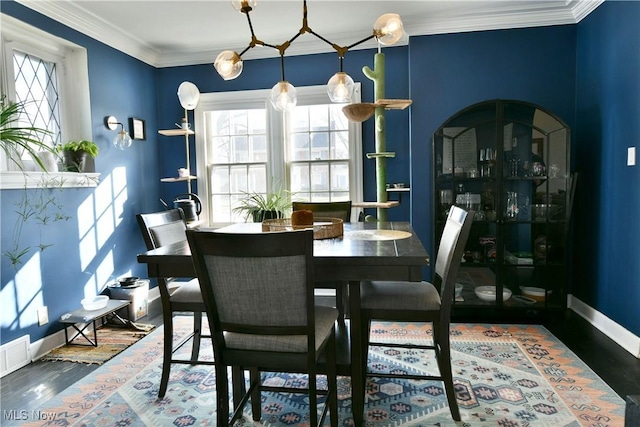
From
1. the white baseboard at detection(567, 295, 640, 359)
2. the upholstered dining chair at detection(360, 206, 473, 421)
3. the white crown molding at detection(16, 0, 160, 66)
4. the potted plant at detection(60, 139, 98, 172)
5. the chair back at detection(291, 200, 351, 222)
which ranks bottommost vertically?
the white baseboard at detection(567, 295, 640, 359)

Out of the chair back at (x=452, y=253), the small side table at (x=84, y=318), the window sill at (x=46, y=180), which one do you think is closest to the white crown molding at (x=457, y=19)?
the window sill at (x=46, y=180)

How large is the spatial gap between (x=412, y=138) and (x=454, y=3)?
1.08 meters

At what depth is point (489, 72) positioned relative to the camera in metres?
3.42

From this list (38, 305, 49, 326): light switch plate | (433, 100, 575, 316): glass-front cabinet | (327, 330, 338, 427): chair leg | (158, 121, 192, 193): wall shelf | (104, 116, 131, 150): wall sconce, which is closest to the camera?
(327, 330, 338, 427): chair leg

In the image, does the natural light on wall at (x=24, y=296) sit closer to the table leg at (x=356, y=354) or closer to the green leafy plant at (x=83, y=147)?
the green leafy plant at (x=83, y=147)

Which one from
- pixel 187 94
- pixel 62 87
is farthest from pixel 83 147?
pixel 187 94

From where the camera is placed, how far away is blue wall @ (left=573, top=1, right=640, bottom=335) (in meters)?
2.60

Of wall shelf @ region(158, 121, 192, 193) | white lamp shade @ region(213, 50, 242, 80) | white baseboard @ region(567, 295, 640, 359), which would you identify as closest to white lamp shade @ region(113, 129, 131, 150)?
wall shelf @ region(158, 121, 192, 193)

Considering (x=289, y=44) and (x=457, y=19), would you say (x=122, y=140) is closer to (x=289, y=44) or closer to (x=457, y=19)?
(x=289, y=44)

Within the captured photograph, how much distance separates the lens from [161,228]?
2.34 metres

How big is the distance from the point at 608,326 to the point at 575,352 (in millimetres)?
493

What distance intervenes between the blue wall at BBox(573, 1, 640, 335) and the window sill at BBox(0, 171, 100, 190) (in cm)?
386

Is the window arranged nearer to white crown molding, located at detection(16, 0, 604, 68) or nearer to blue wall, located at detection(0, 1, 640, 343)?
blue wall, located at detection(0, 1, 640, 343)

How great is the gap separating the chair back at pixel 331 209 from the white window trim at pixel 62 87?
1691 mm
